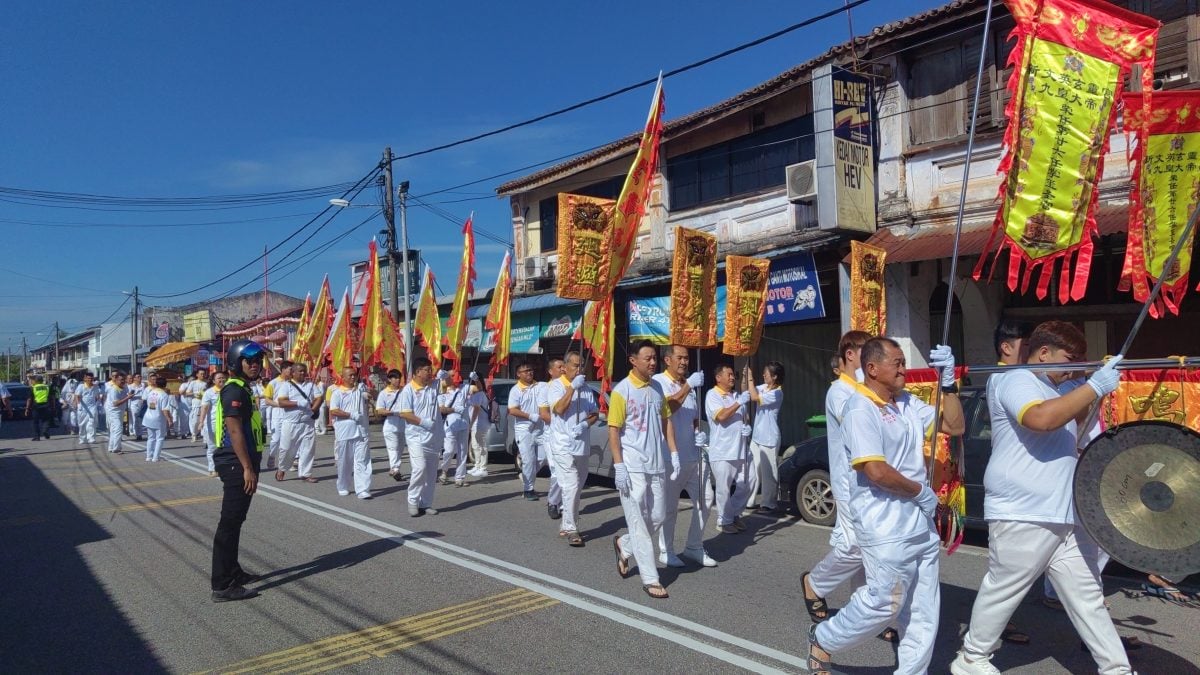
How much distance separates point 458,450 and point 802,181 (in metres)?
6.83

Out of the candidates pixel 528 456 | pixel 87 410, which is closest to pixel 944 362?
pixel 528 456

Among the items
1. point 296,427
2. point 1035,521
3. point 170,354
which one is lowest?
point 296,427

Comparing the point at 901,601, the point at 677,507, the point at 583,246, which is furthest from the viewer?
the point at 583,246

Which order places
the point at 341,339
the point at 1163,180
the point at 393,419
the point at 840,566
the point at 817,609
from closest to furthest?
1. the point at 840,566
2. the point at 817,609
3. the point at 1163,180
4. the point at 393,419
5. the point at 341,339

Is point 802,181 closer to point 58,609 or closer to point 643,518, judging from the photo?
point 643,518

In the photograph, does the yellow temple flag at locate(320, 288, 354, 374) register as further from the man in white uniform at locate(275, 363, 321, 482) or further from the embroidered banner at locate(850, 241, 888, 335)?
the embroidered banner at locate(850, 241, 888, 335)

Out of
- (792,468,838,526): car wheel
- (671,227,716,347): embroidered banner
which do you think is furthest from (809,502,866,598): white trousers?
(671,227,716,347): embroidered banner

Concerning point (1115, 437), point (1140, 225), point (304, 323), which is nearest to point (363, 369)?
point (304, 323)

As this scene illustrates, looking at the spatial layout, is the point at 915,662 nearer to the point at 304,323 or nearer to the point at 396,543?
the point at 396,543

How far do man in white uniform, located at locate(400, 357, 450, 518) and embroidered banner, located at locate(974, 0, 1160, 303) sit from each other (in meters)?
6.59

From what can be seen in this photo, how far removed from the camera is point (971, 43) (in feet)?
37.2

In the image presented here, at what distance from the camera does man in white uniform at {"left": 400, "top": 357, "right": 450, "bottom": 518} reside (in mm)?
9289

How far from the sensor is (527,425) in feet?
36.1

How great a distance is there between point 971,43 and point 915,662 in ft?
33.5
